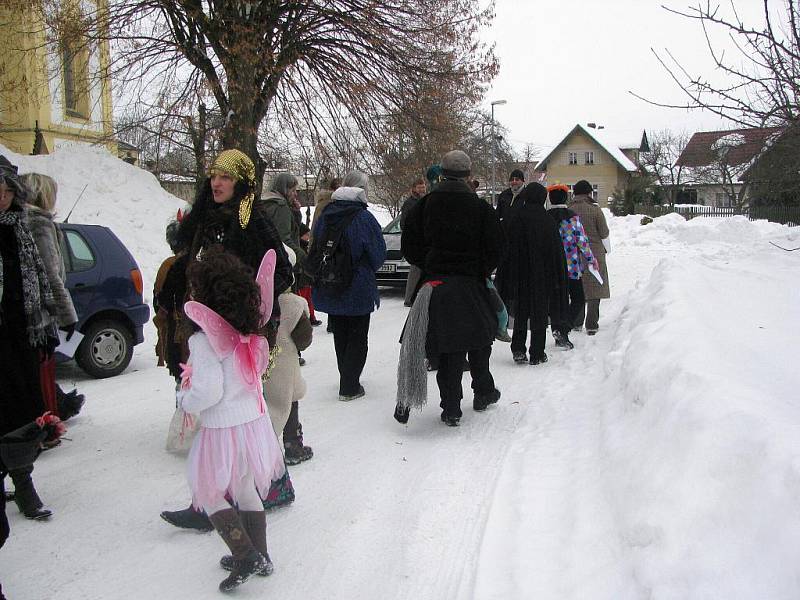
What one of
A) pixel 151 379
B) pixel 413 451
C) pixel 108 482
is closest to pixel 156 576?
pixel 108 482

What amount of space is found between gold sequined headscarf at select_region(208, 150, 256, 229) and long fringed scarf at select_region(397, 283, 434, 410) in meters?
1.90

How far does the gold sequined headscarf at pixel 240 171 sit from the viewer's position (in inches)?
156

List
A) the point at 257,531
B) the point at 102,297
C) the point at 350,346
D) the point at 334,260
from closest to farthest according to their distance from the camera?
the point at 257,531 < the point at 334,260 < the point at 350,346 < the point at 102,297

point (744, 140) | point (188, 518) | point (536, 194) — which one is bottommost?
point (188, 518)

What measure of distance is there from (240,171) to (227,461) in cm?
166

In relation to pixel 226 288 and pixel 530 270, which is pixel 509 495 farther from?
pixel 530 270

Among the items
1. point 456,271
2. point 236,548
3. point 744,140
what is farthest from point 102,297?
point 744,140

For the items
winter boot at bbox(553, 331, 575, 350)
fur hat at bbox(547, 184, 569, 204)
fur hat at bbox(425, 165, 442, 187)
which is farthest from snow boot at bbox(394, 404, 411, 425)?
fur hat at bbox(547, 184, 569, 204)

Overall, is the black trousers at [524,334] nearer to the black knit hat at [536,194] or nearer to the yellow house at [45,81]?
the black knit hat at [536,194]

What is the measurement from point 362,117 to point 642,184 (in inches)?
1380

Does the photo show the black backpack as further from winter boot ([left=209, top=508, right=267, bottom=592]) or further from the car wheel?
winter boot ([left=209, top=508, right=267, bottom=592])

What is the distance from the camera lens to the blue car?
7613 millimetres

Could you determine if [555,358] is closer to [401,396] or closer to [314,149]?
[401,396]

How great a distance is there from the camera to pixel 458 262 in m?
5.57
